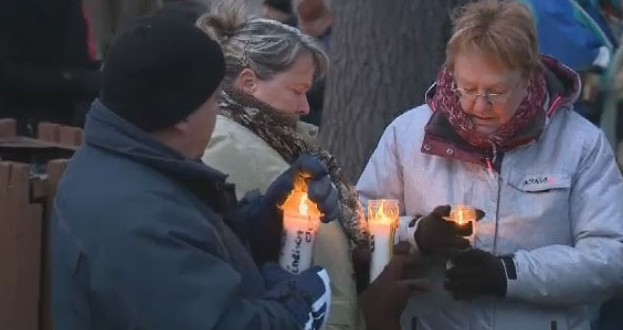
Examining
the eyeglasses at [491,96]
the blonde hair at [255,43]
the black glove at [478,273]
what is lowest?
the black glove at [478,273]

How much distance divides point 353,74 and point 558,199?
1864 millimetres

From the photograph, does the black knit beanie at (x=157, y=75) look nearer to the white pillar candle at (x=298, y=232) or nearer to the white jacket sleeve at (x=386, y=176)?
the white pillar candle at (x=298, y=232)

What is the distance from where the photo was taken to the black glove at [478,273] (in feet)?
10.9

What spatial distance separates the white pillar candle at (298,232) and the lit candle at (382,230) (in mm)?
359

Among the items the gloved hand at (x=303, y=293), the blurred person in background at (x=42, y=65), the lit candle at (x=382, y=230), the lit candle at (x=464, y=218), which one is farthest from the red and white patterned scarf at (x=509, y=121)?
the blurred person in background at (x=42, y=65)

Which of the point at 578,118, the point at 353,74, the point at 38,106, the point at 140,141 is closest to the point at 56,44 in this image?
the point at 38,106

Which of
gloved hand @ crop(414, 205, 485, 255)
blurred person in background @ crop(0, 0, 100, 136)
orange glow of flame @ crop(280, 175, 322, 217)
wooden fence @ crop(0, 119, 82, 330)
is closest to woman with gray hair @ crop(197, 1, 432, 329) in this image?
gloved hand @ crop(414, 205, 485, 255)

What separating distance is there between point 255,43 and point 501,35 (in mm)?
677

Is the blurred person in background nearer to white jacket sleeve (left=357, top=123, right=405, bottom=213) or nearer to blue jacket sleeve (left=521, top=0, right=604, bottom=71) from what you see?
blue jacket sleeve (left=521, top=0, right=604, bottom=71)

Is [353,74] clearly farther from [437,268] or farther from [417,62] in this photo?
[437,268]

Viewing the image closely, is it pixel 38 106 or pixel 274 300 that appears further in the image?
pixel 38 106

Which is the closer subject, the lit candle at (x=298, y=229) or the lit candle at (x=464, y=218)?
the lit candle at (x=298, y=229)

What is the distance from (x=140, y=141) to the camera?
8.25 ft

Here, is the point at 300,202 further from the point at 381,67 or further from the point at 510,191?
the point at 381,67
